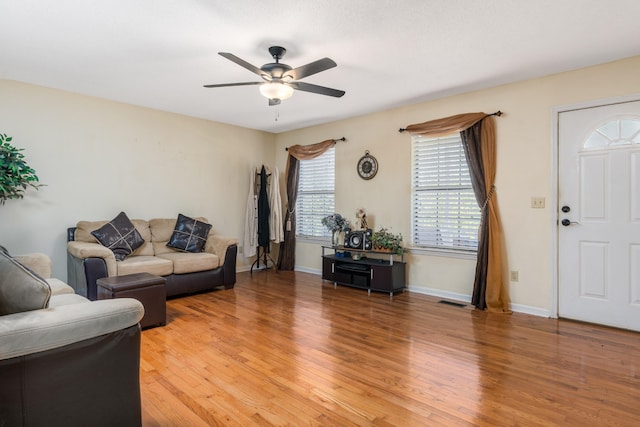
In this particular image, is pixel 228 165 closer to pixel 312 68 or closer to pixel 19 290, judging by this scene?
pixel 312 68

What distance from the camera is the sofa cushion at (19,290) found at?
1444mm

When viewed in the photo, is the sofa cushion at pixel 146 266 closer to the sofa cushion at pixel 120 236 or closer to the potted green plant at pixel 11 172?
the sofa cushion at pixel 120 236

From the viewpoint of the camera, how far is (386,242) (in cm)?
457

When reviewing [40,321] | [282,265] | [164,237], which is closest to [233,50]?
[40,321]

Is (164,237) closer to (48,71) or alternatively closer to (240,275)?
(240,275)

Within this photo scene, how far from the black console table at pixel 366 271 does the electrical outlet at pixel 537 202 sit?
165cm

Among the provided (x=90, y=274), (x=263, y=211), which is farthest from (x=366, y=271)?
(x=90, y=274)

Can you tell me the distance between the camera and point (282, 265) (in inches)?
241

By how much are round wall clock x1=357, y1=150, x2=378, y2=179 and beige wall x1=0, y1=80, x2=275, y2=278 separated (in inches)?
81.6

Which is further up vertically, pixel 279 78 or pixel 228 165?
pixel 279 78

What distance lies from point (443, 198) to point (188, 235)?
3.43 meters

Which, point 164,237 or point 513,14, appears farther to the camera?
point 164,237

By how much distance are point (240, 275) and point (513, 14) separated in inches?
189

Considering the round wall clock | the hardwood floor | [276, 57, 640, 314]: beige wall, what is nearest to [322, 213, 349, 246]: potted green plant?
[276, 57, 640, 314]: beige wall
